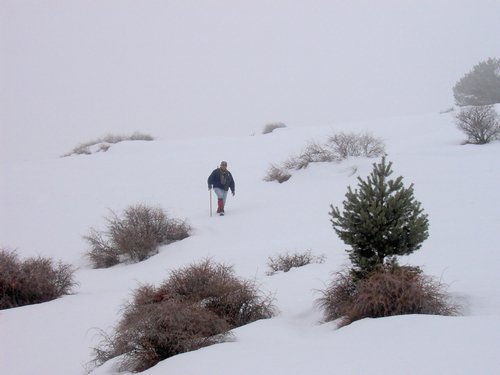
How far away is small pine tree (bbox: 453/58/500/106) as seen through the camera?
3428 cm

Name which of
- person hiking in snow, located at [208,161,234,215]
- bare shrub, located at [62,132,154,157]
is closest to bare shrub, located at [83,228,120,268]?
person hiking in snow, located at [208,161,234,215]

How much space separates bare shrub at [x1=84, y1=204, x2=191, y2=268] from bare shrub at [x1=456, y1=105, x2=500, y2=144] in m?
10.5

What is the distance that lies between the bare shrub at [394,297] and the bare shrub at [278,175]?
12133 millimetres

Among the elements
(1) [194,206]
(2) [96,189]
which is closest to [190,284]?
(1) [194,206]

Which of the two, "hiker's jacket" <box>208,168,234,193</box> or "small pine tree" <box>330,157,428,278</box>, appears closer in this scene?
"small pine tree" <box>330,157,428,278</box>

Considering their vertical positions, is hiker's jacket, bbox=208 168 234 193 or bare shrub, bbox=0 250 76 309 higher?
hiker's jacket, bbox=208 168 234 193

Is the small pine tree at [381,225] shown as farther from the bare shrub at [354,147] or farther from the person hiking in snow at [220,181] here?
the bare shrub at [354,147]

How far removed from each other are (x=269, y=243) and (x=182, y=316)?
252 inches

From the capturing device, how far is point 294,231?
12047 millimetres

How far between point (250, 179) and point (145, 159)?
7716 mm

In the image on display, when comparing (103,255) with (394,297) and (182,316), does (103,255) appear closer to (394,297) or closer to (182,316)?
(182,316)

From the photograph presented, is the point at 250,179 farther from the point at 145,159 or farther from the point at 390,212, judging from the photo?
the point at 390,212

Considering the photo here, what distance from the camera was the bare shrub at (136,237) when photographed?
39.7ft

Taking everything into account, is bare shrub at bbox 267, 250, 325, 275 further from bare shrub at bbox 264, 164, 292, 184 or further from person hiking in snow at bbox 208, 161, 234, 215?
bare shrub at bbox 264, 164, 292, 184
